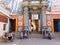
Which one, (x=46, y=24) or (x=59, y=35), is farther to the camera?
(x=46, y=24)

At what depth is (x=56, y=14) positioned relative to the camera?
16.1m

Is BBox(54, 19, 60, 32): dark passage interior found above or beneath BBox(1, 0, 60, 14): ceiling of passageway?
beneath

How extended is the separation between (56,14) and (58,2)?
245cm

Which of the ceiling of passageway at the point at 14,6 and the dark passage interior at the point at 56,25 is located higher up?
the ceiling of passageway at the point at 14,6

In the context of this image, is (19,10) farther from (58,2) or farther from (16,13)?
(58,2)

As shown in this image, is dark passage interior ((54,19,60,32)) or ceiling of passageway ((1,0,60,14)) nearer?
dark passage interior ((54,19,60,32))

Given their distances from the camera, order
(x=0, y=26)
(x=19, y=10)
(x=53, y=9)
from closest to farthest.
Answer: (x=0, y=26)
(x=53, y=9)
(x=19, y=10)

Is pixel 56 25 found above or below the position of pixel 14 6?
below

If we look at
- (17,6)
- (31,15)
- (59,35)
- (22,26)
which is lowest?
(59,35)

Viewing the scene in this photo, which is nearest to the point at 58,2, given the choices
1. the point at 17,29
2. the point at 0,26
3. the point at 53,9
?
the point at 53,9

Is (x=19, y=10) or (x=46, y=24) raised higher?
(x=19, y=10)

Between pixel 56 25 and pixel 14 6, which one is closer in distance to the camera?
pixel 56 25

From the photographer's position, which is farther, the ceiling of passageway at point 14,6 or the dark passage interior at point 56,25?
the ceiling of passageway at point 14,6

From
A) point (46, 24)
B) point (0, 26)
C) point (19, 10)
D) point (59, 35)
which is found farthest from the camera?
point (19, 10)
